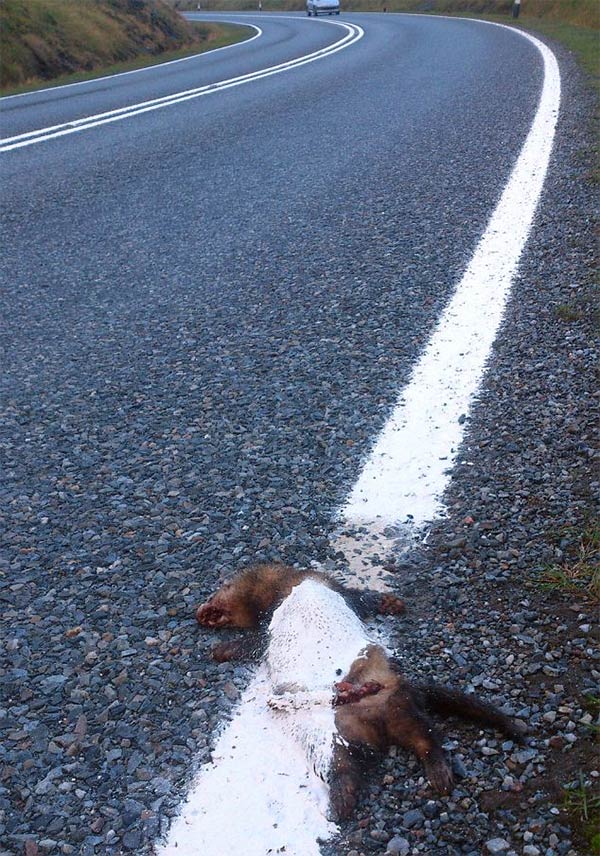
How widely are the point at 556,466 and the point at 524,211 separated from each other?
274cm

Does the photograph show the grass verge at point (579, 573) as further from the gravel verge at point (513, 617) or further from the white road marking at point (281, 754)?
the white road marking at point (281, 754)

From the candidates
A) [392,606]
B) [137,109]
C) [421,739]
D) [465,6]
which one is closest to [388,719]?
[421,739]

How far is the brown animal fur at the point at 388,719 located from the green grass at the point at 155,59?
1309cm

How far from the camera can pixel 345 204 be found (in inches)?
209

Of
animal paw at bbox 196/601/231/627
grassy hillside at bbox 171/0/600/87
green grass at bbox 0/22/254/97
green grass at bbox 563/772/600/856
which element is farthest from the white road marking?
green grass at bbox 0/22/254/97

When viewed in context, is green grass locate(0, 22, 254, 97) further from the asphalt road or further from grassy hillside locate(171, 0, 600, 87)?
the asphalt road

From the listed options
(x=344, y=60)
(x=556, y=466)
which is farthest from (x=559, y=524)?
(x=344, y=60)

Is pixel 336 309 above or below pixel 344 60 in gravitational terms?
above

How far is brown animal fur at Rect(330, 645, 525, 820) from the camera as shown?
1.62 metres

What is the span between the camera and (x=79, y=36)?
17.5 metres

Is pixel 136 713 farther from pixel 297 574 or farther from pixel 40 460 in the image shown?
pixel 40 460

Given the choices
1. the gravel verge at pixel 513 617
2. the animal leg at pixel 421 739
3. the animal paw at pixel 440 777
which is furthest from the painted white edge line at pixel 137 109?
the animal paw at pixel 440 777

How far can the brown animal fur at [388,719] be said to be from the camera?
1616 mm

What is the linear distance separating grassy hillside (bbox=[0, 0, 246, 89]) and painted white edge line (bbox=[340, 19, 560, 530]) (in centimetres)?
1235
